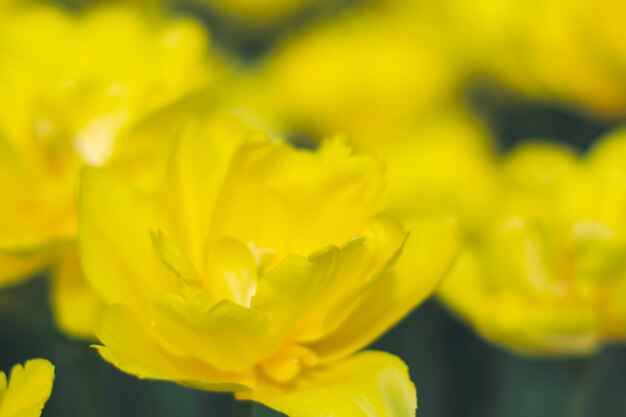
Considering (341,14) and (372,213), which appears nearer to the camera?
(372,213)

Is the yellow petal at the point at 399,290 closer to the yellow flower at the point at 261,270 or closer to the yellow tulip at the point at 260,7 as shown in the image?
the yellow flower at the point at 261,270

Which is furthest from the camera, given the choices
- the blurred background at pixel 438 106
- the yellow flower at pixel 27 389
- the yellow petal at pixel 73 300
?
the blurred background at pixel 438 106

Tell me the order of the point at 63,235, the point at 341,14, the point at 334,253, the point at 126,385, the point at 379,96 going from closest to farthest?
the point at 334,253 → the point at 63,235 → the point at 126,385 → the point at 379,96 → the point at 341,14

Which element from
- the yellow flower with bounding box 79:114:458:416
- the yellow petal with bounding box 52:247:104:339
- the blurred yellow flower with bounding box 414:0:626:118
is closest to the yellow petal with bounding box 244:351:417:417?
the yellow flower with bounding box 79:114:458:416

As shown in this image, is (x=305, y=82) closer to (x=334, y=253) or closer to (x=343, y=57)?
(x=343, y=57)

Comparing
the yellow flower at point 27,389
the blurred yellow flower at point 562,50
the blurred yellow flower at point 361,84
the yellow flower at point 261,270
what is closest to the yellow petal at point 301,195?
the yellow flower at point 261,270

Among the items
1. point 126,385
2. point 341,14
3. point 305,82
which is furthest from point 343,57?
point 126,385

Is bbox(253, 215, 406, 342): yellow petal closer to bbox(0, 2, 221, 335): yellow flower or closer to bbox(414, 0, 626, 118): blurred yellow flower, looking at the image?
bbox(0, 2, 221, 335): yellow flower
